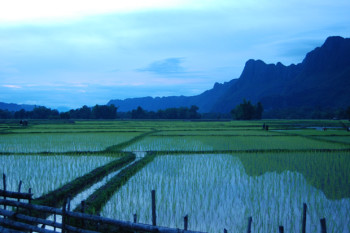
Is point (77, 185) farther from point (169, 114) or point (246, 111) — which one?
point (169, 114)

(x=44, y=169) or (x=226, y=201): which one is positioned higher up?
(x=44, y=169)

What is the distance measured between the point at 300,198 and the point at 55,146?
10.6 metres

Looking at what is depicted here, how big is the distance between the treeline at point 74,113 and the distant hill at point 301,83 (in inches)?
2114

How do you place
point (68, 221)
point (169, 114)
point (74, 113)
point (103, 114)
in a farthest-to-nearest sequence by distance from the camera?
point (74, 113) < point (169, 114) < point (103, 114) < point (68, 221)

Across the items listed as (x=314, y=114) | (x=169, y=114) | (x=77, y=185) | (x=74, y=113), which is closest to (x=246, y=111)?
(x=169, y=114)

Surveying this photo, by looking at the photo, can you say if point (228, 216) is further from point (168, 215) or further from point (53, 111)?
point (53, 111)

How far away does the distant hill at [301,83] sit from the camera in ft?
283

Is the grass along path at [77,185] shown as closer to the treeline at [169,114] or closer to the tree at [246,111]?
the tree at [246,111]

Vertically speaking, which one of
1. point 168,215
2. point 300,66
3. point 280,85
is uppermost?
point 300,66

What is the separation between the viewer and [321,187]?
660cm

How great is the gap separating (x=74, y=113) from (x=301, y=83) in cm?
7844

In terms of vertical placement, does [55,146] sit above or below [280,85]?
below

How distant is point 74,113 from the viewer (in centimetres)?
6394

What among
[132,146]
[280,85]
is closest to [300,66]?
[280,85]
